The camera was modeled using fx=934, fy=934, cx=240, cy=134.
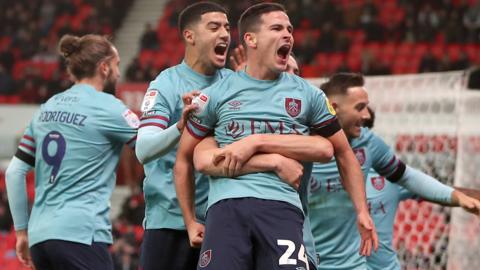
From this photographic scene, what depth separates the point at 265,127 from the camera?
169 inches

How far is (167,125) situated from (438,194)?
176cm

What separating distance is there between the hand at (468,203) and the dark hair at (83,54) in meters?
2.20

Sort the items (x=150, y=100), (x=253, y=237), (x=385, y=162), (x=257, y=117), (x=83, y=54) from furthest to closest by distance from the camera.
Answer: (x=385, y=162) → (x=83, y=54) → (x=150, y=100) → (x=257, y=117) → (x=253, y=237)

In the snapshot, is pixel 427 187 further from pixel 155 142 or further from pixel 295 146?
pixel 155 142

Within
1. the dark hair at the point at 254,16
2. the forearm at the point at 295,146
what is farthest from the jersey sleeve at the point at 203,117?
the dark hair at the point at 254,16

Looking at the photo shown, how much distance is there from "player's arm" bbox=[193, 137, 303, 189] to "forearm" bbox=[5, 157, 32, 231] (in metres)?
1.59

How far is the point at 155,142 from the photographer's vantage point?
14.7 ft

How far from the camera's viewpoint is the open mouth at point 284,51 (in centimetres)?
443

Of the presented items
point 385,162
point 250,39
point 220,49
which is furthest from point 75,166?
point 385,162

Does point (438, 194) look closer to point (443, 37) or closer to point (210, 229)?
point (210, 229)

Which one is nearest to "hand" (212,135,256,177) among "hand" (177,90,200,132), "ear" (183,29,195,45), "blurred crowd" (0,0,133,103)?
"hand" (177,90,200,132)

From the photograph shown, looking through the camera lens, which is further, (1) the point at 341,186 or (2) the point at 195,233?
(1) the point at 341,186

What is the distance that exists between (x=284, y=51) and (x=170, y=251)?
1261mm

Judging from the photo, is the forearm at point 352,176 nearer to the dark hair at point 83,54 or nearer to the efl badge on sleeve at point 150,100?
the efl badge on sleeve at point 150,100
